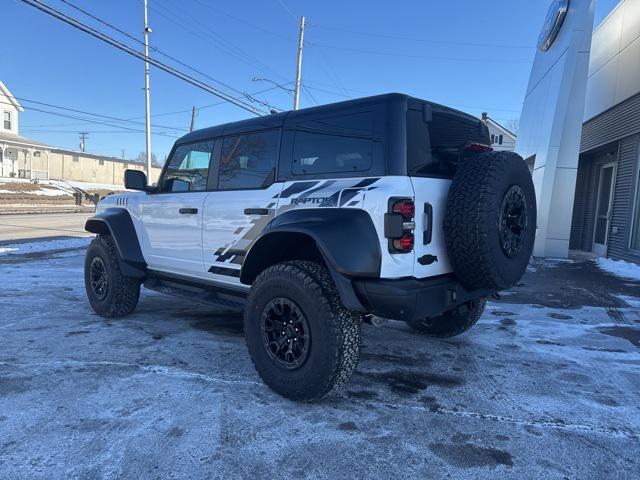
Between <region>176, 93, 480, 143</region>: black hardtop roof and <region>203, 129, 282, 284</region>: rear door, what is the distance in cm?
7

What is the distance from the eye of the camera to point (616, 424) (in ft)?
9.38

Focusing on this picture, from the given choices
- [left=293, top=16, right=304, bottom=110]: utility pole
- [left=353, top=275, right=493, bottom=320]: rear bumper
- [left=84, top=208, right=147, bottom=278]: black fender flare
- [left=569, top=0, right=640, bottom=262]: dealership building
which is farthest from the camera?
[left=293, top=16, right=304, bottom=110]: utility pole

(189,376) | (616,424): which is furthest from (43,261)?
(616,424)

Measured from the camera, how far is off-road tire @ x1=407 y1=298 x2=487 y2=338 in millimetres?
4188

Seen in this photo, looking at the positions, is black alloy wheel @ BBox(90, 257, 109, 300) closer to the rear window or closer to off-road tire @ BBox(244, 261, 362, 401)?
off-road tire @ BBox(244, 261, 362, 401)

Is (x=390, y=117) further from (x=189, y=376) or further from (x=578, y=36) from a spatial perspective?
(x=578, y=36)

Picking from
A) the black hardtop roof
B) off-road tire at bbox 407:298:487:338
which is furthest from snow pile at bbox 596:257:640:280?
the black hardtop roof

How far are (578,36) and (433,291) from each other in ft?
36.0

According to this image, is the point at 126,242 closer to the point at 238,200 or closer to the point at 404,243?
the point at 238,200

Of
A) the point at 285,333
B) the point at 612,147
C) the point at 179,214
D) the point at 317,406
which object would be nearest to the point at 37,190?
the point at 179,214

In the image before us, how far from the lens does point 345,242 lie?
2793 mm

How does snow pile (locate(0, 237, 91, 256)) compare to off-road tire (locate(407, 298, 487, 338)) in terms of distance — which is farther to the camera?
snow pile (locate(0, 237, 91, 256))

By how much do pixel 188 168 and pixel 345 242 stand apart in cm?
243

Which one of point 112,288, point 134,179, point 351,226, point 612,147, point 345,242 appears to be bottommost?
point 112,288
